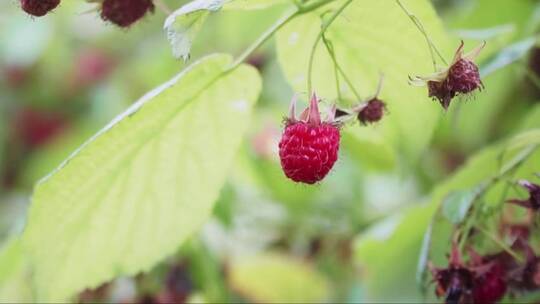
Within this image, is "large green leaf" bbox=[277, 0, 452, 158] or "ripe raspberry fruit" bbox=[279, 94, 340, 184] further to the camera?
"large green leaf" bbox=[277, 0, 452, 158]

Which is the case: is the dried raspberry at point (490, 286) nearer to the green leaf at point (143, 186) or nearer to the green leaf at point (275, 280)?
the green leaf at point (143, 186)

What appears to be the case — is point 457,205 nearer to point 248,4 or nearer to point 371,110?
point 371,110

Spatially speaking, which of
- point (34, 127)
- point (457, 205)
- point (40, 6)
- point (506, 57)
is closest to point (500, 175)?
point (457, 205)

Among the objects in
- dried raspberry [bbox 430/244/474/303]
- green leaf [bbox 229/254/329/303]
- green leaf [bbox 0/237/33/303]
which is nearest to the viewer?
dried raspberry [bbox 430/244/474/303]

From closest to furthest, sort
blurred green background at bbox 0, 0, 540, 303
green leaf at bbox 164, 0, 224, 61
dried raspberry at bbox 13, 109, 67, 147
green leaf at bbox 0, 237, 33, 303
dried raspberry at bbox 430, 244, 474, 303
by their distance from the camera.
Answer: green leaf at bbox 164, 0, 224, 61 → dried raspberry at bbox 430, 244, 474, 303 → green leaf at bbox 0, 237, 33, 303 → blurred green background at bbox 0, 0, 540, 303 → dried raspberry at bbox 13, 109, 67, 147

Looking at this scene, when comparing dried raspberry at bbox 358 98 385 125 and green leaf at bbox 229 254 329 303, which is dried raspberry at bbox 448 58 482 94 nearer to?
dried raspberry at bbox 358 98 385 125

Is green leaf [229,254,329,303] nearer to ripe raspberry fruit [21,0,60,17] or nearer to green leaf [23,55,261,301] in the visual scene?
green leaf [23,55,261,301]

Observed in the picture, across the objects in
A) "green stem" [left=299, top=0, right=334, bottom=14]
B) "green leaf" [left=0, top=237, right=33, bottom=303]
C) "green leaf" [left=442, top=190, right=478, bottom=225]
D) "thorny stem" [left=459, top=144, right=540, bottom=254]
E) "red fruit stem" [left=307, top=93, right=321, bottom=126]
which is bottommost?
"thorny stem" [left=459, top=144, right=540, bottom=254]

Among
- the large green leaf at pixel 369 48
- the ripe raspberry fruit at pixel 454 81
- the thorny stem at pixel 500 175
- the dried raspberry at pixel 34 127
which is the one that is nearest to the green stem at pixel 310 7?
the large green leaf at pixel 369 48

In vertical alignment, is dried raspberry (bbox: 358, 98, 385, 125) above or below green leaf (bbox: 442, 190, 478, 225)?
above

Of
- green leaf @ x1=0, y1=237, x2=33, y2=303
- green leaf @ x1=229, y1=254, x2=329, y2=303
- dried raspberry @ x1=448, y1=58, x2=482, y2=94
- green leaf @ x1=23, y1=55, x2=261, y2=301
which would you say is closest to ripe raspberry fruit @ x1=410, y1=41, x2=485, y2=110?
dried raspberry @ x1=448, y1=58, x2=482, y2=94
